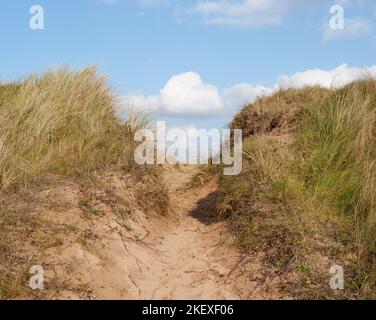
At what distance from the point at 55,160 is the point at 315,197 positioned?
3869mm

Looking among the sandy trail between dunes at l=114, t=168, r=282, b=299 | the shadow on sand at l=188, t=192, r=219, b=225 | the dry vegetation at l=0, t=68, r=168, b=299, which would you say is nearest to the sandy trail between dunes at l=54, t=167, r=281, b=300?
the sandy trail between dunes at l=114, t=168, r=282, b=299

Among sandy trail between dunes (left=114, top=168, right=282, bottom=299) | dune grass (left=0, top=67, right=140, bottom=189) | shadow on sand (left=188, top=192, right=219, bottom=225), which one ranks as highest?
dune grass (left=0, top=67, right=140, bottom=189)

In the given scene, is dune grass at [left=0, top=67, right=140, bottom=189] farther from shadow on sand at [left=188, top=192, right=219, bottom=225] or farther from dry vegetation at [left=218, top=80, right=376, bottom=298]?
dry vegetation at [left=218, top=80, right=376, bottom=298]

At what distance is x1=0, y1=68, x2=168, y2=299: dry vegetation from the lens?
545 centimetres

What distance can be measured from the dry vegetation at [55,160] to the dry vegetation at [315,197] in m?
1.71

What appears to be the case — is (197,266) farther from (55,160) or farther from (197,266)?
(55,160)

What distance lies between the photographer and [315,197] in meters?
6.80

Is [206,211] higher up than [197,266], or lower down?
higher up

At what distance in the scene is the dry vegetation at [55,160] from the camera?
17.9 ft

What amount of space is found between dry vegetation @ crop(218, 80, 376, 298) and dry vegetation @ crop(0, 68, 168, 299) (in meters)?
1.71
